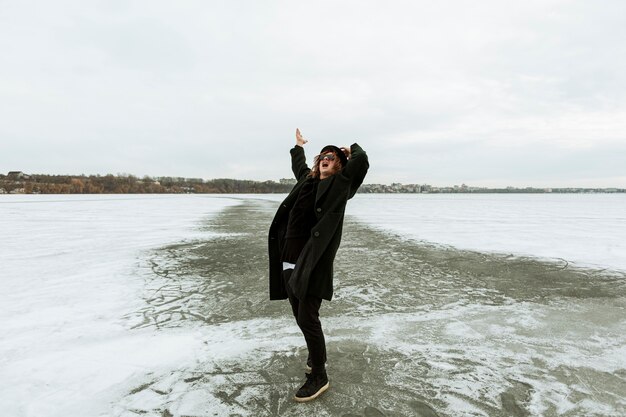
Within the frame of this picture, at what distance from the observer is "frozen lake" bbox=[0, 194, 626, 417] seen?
304 centimetres

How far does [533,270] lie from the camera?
26.2 ft

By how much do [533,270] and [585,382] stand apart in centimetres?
523

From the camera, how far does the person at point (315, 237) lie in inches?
116

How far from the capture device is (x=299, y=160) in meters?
3.73

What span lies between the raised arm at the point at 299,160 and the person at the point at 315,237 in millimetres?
358

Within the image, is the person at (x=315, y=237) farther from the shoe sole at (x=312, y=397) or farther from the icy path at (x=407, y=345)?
the icy path at (x=407, y=345)

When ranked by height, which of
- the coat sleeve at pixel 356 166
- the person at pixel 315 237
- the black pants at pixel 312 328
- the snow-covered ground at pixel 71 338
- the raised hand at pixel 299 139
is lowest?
the snow-covered ground at pixel 71 338

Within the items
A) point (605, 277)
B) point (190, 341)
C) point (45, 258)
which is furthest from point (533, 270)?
point (45, 258)

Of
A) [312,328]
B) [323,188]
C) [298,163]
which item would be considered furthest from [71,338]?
[323,188]

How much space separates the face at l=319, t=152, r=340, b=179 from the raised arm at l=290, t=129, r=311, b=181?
47 cm

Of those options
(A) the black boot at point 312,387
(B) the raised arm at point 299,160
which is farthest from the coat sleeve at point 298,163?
(A) the black boot at point 312,387

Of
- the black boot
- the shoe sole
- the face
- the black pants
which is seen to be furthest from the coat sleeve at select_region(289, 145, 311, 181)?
the shoe sole

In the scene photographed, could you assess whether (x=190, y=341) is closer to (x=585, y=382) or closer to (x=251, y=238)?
(x=585, y=382)

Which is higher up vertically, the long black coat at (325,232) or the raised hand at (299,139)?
the raised hand at (299,139)
